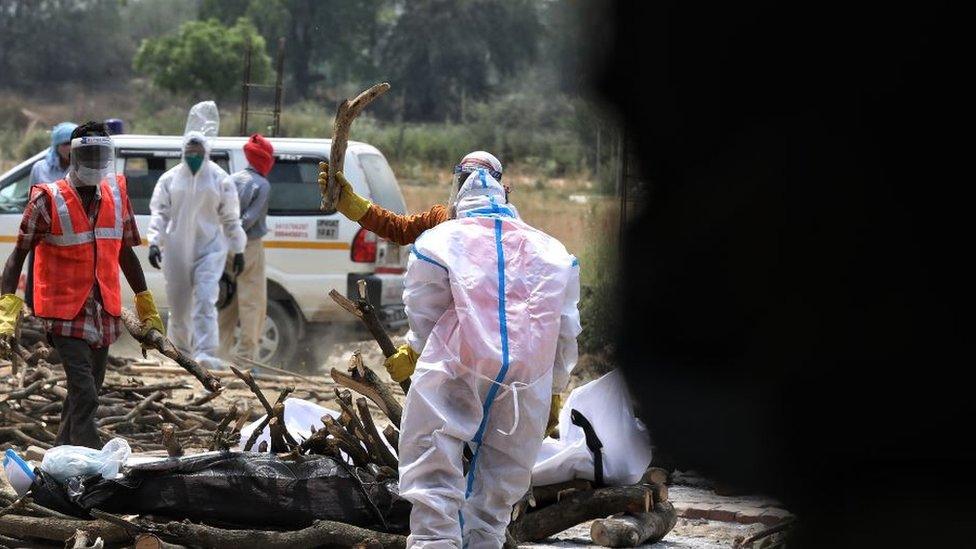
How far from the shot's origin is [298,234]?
480 inches

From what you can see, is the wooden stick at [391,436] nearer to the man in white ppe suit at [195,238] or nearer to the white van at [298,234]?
the man in white ppe suit at [195,238]

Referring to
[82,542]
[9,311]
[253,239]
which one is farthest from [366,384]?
[253,239]

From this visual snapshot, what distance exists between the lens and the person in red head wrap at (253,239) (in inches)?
461

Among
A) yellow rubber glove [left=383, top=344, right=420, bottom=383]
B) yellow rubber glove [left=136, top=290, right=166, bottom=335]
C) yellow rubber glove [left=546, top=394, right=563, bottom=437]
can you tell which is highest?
yellow rubber glove [left=383, top=344, right=420, bottom=383]

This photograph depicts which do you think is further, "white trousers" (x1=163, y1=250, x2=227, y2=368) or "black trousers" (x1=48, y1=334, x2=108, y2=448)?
"white trousers" (x1=163, y1=250, x2=227, y2=368)

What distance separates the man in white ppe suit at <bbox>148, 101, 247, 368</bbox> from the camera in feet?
37.0

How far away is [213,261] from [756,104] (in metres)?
7.22

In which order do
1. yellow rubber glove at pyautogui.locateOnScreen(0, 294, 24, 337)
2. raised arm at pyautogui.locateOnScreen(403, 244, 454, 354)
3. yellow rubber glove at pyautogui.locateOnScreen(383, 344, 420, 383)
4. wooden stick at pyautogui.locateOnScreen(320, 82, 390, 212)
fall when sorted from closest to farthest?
raised arm at pyautogui.locateOnScreen(403, 244, 454, 354) < yellow rubber glove at pyautogui.locateOnScreen(383, 344, 420, 383) < wooden stick at pyautogui.locateOnScreen(320, 82, 390, 212) < yellow rubber glove at pyautogui.locateOnScreen(0, 294, 24, 337)

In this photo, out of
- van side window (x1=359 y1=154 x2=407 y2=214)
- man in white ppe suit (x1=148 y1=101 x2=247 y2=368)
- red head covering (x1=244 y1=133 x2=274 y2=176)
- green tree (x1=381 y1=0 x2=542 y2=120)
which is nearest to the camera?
man in white ppe suit (x1=148 y1=101 x2=247 y2=368)

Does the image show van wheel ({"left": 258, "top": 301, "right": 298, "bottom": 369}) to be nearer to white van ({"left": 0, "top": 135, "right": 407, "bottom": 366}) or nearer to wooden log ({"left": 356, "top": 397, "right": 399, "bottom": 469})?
white van ({"left": 0, "top": 135, "right": 407, "bottom": 366})

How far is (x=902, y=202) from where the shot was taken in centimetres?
425

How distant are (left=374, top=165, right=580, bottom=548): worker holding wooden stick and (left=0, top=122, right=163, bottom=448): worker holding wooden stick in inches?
76.6

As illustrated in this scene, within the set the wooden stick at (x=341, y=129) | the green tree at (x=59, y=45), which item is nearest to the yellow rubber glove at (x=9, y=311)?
the wooden stick at (x=341, y=129)

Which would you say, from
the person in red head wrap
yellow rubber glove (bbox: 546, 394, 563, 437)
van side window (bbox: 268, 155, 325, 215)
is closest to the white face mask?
yellow rubber glove (bbox: 546, 394, 563, 437)
